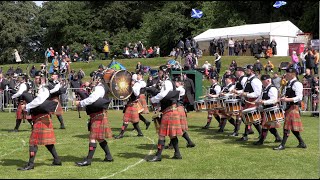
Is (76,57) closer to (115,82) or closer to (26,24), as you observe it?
(26,24)

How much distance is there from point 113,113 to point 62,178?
12615 millimetres

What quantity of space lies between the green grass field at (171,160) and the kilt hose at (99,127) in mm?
556

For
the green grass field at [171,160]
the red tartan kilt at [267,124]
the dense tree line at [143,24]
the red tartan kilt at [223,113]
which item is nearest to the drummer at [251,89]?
the red tartan kilt at [267,124]

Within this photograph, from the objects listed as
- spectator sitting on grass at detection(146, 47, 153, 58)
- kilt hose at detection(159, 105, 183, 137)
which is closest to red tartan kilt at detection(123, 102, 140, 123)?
kilt hose at detection(159, 105, 183, 137)

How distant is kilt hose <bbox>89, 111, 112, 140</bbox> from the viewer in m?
9.31

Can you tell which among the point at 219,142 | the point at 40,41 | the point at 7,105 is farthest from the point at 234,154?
the point at 40,41

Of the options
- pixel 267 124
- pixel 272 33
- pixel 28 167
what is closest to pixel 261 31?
pixel 272 33

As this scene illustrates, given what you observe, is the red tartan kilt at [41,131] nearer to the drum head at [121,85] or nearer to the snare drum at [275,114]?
the drum head at [121,85]

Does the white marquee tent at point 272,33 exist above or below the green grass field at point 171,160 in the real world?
above

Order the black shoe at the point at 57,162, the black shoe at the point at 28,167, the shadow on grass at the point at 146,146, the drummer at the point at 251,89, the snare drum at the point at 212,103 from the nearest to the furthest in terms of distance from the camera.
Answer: the black shoe at the point at 28,167 → the black shoe at the point at 57,162 → the shadow on grass at the point at 146,146 → the drummer at the point at 251,89 → the snare drum at the point at 212,103

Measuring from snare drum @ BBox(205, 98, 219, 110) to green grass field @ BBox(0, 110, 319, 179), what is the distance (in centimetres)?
74

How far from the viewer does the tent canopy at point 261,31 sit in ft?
112

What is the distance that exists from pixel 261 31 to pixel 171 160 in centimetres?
2610

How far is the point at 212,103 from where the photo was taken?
13.8m
